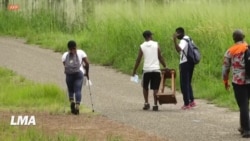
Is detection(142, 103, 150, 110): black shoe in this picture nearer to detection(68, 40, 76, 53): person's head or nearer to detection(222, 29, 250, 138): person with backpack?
detection(68, 40, 76, 53): person's head

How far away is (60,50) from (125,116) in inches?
554

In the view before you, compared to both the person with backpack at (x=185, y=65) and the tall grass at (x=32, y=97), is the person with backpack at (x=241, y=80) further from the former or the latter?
the tall grass at (x=32, y=97)

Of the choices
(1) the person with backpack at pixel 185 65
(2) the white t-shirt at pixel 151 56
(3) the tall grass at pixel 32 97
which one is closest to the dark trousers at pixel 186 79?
(1) the person with backpack at pixel 185 65

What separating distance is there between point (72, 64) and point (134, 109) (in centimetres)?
203

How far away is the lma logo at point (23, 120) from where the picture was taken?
1393 cm

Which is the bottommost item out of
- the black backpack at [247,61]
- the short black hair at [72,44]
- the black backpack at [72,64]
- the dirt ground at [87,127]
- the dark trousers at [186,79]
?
the dirt ground at [87,127]

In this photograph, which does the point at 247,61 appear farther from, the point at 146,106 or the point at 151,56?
the point at 146,106

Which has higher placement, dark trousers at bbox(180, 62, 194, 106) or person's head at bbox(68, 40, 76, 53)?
person's head at bbox(68, 40, 76, 53)

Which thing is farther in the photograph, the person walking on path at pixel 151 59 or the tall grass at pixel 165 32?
the tall grass at pixel 165 32

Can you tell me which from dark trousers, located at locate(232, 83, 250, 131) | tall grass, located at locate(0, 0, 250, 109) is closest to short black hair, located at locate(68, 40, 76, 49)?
dark trousers, located at locate(232, 83, 250, 131)

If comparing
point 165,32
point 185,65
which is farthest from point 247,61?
point 165,32

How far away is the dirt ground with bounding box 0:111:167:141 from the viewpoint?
12.4 metres

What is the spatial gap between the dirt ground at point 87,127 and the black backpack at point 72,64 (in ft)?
3.08

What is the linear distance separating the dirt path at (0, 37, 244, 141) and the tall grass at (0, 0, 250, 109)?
2.82 ft
